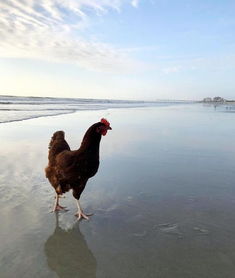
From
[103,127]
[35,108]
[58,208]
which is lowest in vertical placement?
[35,108]

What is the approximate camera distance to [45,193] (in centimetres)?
479

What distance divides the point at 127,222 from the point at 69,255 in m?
0.91

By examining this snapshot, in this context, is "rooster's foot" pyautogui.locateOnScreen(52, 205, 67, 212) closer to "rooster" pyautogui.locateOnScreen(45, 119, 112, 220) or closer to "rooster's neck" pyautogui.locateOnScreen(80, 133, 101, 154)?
"rooster" pyautogui.locateOnScreen(45, 119, 112, 220)

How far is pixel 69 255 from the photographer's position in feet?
9.99

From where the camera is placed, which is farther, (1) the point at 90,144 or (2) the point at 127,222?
(1) the point at 90,144

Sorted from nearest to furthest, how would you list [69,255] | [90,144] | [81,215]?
[69,255] → [81,215] → [90,144]

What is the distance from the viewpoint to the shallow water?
2.80 m

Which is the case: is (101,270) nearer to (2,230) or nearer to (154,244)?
(154,244)

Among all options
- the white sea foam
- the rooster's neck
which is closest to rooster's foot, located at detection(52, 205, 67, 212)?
the rooster's neck

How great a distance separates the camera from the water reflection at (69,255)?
2.75m

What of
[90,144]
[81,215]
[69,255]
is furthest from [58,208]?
[69,255]

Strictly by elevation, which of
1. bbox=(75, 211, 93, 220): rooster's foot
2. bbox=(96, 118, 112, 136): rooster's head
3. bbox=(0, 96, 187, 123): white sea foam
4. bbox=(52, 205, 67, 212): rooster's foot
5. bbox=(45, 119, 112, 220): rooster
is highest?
bbox=(96, 118, 112, 136): rooster's head

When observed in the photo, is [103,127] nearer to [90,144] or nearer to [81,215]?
[90,144]

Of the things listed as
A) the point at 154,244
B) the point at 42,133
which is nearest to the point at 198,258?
the point at 154,244
